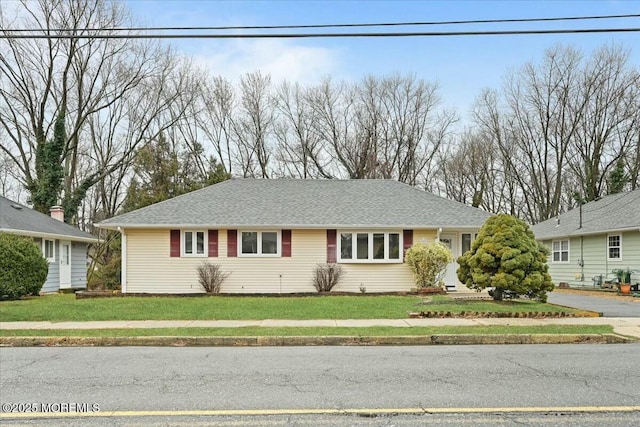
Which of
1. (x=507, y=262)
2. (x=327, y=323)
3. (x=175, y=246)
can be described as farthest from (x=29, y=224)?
(x=507, y=262)

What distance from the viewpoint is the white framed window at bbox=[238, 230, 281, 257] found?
2172 centimetres

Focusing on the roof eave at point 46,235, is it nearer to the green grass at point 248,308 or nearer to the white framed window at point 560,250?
the green grass at point 248,308

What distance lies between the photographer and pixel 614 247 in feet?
82.0

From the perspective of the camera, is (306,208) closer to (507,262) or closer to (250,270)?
(250,270)

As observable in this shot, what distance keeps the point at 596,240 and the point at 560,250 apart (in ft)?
13.9

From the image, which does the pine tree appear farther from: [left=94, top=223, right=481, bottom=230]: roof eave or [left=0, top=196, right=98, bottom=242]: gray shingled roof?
[left=0, top=196, right=98, bottom=242]: gray shingled roof

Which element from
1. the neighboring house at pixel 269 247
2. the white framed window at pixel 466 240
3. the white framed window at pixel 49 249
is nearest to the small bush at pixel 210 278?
the neighboring house at pixel 269 247

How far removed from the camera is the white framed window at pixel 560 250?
98.4 ft

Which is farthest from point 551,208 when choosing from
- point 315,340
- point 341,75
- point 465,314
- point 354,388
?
point 354,388

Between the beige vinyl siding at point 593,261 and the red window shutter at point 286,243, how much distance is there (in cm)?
1471

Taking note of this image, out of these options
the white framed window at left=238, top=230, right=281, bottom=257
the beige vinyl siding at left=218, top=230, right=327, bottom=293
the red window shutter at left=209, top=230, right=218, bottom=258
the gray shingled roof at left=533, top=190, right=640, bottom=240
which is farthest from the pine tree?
the red window shutter at left=209, top=230, right=218, bottom=258

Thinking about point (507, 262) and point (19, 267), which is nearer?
point (507, 262)

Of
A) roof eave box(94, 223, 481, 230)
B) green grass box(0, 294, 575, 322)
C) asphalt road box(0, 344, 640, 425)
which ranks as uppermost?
roof eave box(94, 223, 481, 230)

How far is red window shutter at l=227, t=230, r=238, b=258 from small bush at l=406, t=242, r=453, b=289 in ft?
22.1
